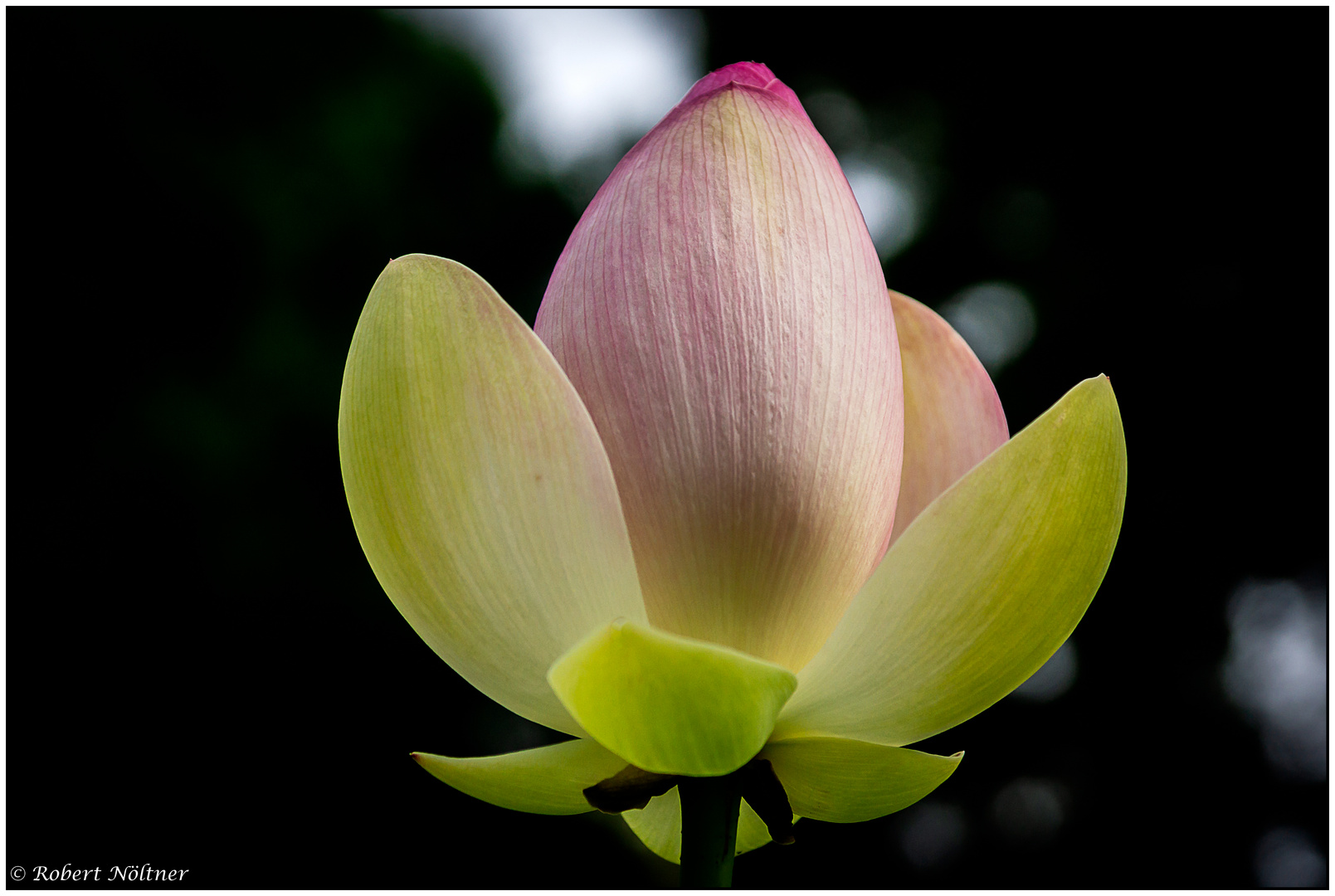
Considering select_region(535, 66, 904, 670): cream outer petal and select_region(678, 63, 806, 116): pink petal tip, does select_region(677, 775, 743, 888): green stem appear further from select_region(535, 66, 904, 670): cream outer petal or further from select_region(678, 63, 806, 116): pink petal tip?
select_region(678, 63, 806, 116): pink petal tip

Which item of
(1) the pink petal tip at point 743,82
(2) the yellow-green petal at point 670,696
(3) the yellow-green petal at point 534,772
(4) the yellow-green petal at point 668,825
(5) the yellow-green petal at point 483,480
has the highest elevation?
(1) the pink petal tip at point 743,82

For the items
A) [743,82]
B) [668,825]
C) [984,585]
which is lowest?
[668,825]

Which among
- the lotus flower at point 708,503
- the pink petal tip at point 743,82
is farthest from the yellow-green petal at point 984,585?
the pink petal tip at point 743,82

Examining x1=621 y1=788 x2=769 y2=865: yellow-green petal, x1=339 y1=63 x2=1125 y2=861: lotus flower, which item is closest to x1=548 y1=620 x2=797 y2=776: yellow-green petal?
x1=339 y1=63 x2=1125 y2=861: lotus flower

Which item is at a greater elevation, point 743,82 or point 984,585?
point 743,82

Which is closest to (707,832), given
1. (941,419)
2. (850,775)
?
(850,775)

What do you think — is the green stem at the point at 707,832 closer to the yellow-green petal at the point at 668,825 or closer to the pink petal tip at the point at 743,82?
the yellow-green petal at the point at 668,825

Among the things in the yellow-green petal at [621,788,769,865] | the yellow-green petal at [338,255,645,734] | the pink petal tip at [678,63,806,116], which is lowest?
the yellow-green petal at [621,788,769,865]

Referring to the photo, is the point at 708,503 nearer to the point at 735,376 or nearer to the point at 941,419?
the point at 735,376

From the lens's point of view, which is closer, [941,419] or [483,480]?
[483,480]
